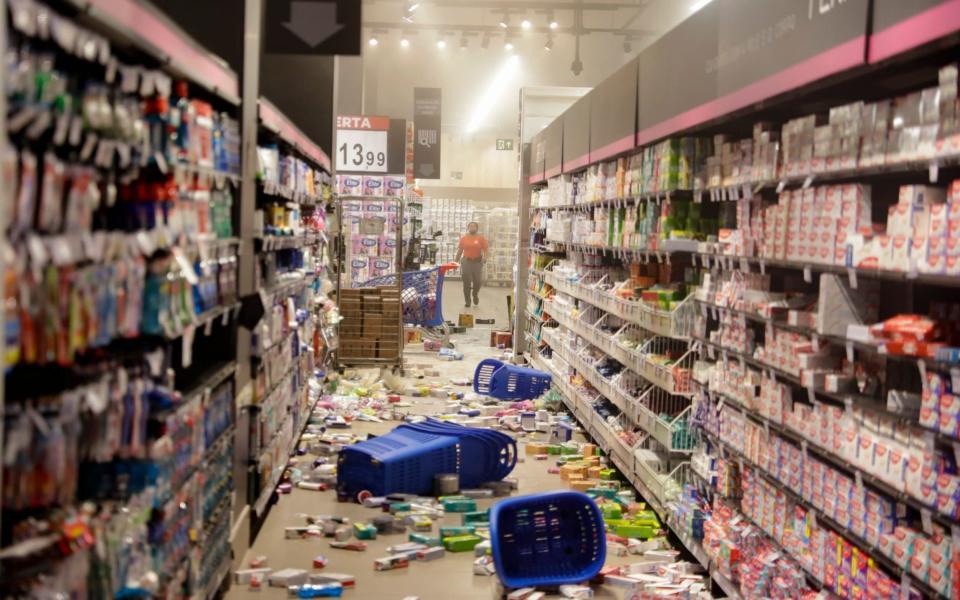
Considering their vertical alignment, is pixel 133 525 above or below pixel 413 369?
above

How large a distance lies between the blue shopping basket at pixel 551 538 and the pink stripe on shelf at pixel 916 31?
2998 mm

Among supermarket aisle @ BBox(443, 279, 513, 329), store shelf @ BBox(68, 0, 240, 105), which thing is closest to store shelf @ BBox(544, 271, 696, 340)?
store shelf @ BBox(68, 0, 240, 105)

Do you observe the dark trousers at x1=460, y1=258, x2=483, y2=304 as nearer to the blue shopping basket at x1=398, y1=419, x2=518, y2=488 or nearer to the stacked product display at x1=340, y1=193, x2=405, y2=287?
the stacked product display at x1=340, y1=193, x2=405, y2=287

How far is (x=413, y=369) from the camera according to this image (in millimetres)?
14500

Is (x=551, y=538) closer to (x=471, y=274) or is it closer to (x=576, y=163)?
(x=576, y=163)

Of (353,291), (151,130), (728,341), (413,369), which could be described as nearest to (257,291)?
(151,130)

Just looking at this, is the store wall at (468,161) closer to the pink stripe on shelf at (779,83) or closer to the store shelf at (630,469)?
the store shelf at (630,469)

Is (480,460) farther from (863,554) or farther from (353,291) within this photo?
(353,291)

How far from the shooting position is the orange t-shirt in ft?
76.0

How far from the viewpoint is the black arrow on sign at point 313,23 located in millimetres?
5969

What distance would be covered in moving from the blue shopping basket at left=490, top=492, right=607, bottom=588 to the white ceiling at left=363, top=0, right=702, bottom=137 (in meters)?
16.0

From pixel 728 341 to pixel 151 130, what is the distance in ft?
11.0

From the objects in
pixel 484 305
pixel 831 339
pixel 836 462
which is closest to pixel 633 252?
pixel 831 339

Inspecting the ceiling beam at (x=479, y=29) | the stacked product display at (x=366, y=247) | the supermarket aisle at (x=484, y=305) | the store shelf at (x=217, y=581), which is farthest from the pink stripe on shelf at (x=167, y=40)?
the ceiling beam at (x=479, y=29)
